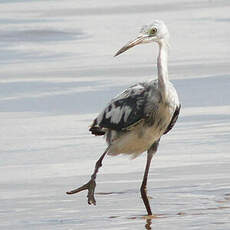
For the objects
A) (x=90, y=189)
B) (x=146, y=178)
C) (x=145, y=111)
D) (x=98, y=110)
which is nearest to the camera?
(x=90, y=189)

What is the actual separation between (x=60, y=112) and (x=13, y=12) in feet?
26.6

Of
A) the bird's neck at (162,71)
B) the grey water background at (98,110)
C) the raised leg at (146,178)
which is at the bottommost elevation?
the grey water background at (98,110)

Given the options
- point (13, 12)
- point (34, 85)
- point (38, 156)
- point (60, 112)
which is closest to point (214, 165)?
point (38, 156)

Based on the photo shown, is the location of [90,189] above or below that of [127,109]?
below

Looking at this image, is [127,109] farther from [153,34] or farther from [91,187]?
[91,187]

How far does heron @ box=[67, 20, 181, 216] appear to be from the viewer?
36.3 ft

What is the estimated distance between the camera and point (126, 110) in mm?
11156

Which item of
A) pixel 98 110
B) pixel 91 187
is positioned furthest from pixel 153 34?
pixel 98 110

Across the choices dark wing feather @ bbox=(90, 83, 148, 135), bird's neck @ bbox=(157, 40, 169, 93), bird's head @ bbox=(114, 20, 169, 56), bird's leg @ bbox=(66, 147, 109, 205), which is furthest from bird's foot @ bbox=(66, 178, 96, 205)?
bird's head @ bbox=(114, 20, 169, 56)

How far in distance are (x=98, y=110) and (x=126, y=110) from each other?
3.02 metres

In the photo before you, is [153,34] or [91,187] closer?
[91,187]

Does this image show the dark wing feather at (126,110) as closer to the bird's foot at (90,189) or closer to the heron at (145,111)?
the heron at (145,111)

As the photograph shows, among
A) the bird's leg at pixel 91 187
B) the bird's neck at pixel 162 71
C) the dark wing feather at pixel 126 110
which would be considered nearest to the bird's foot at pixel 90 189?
the bird's leg at pixel 91 187

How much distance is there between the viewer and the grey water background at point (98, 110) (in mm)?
10352
